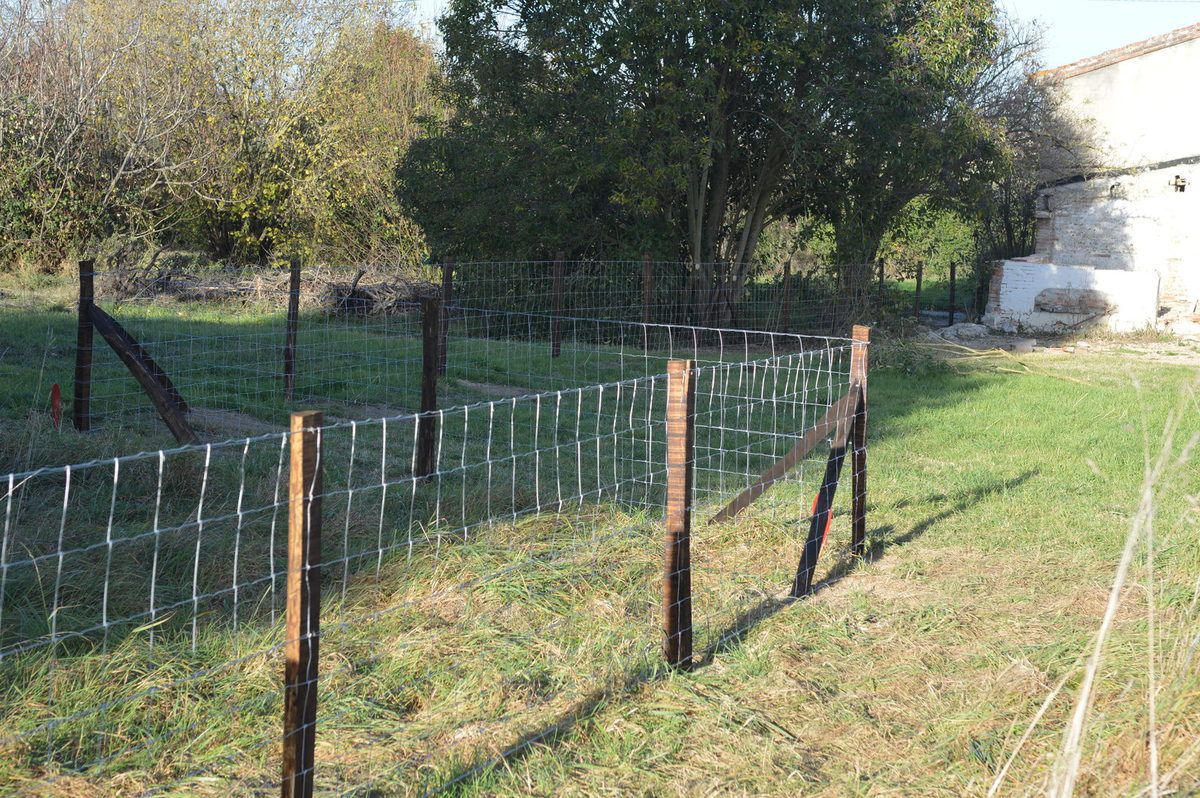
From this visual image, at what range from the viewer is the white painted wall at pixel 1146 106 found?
68.4ft

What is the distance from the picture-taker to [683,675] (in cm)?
404

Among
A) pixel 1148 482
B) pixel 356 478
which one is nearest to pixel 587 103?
pixel 356 478

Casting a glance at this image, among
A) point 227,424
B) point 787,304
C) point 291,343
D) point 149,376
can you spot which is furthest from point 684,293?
point 149,376

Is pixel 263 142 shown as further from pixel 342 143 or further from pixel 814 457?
pixel 814 457

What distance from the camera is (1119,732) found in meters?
3.43

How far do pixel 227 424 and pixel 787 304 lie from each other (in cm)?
957

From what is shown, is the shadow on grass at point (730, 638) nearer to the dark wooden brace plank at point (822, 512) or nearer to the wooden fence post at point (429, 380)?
the dark wooden brace plank at point (822, 512)

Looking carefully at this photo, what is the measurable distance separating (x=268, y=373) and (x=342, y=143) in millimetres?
13245

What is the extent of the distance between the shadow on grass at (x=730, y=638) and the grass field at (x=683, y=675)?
0.04ft

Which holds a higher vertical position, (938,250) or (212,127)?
(212,127)

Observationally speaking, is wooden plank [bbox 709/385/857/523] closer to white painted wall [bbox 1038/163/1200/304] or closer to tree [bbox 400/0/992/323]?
tree [bbox 400/0/992/323]

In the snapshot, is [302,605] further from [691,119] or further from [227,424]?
[691,119]

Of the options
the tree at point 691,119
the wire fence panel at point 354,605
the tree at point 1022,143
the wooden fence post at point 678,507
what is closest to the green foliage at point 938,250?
the tree at point 1022,143

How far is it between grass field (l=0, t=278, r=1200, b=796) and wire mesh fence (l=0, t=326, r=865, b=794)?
16 millimetres
